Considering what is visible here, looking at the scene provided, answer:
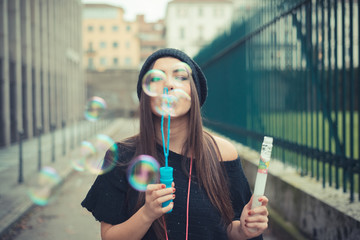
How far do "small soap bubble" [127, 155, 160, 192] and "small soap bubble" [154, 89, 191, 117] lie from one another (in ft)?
0.87

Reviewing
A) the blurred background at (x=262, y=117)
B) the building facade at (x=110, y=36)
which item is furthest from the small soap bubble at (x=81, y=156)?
the building facade at (x=110, y=36)

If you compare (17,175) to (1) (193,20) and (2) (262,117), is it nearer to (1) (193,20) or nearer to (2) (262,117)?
(2) (262,117)

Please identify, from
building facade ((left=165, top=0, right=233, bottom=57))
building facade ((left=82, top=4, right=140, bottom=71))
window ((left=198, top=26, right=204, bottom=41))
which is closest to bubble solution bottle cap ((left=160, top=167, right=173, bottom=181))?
building facade ((left=165, top=0, right=233, bottom=57))

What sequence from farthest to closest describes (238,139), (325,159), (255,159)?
1. (238,139)
2. (255,159)
3. (325,159)

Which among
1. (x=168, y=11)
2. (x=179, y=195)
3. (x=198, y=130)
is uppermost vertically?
(x=168, y=11)

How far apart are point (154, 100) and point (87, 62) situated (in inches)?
3143

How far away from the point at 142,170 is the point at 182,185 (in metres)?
0.23

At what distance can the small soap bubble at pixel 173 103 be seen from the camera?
181cm

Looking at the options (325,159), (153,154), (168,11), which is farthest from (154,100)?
(168,11)

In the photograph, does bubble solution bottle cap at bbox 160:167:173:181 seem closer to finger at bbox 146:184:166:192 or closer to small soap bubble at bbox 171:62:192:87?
finger at bbox 146:184:166:192

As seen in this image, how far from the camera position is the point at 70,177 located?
340 inches

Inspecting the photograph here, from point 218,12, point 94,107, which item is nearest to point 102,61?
point 218,12

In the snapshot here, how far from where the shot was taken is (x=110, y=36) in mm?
74000

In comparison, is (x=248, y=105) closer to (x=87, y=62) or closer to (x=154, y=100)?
(x=154, y=100)
